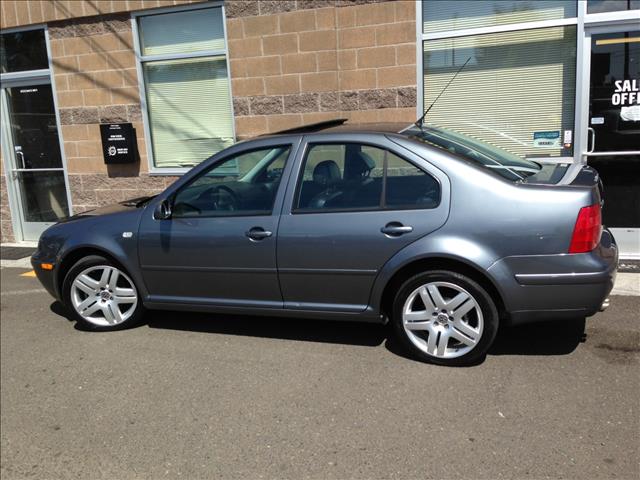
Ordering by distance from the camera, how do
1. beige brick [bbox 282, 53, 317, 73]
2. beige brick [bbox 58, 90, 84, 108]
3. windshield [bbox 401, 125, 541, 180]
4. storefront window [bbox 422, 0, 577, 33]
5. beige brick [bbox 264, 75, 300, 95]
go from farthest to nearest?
beige brick [bbox 58, 90, 84, 108] < beige brick [bbox 264, 75, 300, 95] < beige brick [bbox 282, 53, 317, 73] < storefront window [bbox 422, 0, 577, 33] < windshield [bbox 401, 125, 541, 180]

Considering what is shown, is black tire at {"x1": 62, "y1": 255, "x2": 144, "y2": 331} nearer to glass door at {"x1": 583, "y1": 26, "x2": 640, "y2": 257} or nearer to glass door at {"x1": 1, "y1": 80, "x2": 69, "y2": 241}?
glass door at {"x1": 1, "y1": 80, "x2": 69, "y2": 241}

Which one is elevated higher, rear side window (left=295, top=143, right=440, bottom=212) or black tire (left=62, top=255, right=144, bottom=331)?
rear side window (left=295, top=143, right=440, bottom=212)

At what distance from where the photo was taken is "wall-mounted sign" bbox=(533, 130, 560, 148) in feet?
20.8

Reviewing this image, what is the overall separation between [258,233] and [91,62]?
17.4 ft

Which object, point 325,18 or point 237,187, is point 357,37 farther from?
point 237,187

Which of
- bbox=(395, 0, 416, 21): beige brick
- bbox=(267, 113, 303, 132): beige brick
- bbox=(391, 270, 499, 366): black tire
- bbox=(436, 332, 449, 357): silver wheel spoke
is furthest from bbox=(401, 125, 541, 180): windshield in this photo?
bbox=(267, 113, 303, 132): beige brick

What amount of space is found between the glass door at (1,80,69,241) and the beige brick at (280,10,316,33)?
150 inches

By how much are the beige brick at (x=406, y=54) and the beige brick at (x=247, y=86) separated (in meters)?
1.75

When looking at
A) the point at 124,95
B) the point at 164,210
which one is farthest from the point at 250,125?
the point at 164,210

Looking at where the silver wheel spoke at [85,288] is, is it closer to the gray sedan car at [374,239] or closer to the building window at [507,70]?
the gray sedan car at [374,239]

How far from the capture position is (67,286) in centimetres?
490

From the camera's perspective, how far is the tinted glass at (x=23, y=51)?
327 inches

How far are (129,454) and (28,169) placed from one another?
6.97m

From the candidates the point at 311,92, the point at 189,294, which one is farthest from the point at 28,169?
the point at 189,294
